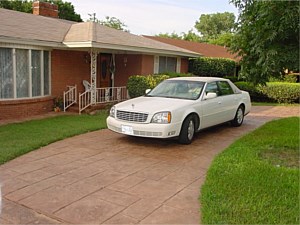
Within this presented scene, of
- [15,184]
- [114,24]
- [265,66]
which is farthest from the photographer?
[114,24]

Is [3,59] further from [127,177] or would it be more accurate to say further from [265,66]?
[265,66]

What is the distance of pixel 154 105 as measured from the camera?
294 inches

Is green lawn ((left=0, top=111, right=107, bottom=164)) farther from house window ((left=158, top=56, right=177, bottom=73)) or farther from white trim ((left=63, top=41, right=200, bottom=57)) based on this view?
house window ((left=158, top=56, right=177, bottom=73))

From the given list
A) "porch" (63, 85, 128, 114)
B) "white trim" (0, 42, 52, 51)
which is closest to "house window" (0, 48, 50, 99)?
"white trim" (0, 42, 52, 51)

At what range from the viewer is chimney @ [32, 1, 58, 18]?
57.4 feet

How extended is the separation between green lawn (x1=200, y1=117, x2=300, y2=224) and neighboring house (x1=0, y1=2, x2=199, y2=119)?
7555 millimetres

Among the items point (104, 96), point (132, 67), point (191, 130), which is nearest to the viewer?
point (191, 130)

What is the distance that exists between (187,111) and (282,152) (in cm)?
220

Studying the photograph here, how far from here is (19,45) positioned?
1079 centimetres

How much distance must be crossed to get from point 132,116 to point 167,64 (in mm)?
11207

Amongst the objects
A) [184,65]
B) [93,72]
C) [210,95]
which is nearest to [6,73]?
[93,72]

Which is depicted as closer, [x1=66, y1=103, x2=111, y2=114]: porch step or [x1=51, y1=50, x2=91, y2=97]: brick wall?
[x1=66, y1=103, x2=111, y2=114]: porch step

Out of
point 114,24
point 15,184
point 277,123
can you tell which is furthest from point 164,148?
point 114,24

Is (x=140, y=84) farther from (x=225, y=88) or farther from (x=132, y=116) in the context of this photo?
(x=132, y=116)
